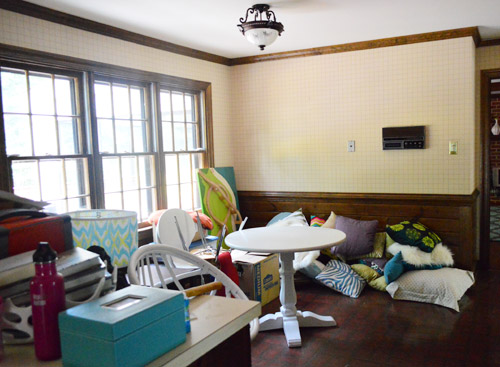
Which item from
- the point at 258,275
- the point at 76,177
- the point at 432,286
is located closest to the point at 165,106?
the point at 76,177

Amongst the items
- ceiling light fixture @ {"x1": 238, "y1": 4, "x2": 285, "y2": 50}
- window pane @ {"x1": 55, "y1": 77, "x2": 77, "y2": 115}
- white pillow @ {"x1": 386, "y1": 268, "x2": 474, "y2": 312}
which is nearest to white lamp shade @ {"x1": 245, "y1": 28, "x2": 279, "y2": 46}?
ceiling light fixture @ {"x1": 238, "y1": 4, "x2": 285, "y2": 50}

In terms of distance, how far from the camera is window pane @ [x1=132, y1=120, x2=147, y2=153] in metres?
4.52

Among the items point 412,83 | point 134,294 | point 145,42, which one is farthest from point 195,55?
point 134,294

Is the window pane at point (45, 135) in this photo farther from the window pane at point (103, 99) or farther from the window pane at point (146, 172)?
the window pane at point (146, 172)

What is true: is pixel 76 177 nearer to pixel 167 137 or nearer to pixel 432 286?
pixel 167 137

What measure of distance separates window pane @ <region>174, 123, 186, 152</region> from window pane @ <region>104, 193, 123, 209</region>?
1.01 meters

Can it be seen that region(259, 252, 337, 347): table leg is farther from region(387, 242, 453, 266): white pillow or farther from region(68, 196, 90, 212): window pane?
region(68, 196, 90, 212): window pane

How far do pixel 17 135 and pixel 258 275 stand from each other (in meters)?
2.30

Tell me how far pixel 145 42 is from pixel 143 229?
5.98 feet

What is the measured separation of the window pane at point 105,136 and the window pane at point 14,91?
0.72 metres

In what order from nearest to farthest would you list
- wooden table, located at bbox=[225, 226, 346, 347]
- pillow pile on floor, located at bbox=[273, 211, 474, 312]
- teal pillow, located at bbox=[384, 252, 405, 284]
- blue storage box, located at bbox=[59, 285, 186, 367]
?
blue storage box, located at bbox=[59, 285, 186, 367] → wooden table, located at bbox=[225, 226, 346, 347] → pillow pile on floor, located at bbox=[273, 211, 474, 312] → teal pillow, located at bbox=[384, 252, 405, 284]

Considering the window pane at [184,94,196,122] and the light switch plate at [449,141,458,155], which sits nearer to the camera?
the light switch plate at [449,141,458,155]

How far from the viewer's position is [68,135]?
3.84 m

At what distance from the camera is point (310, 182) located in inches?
215
